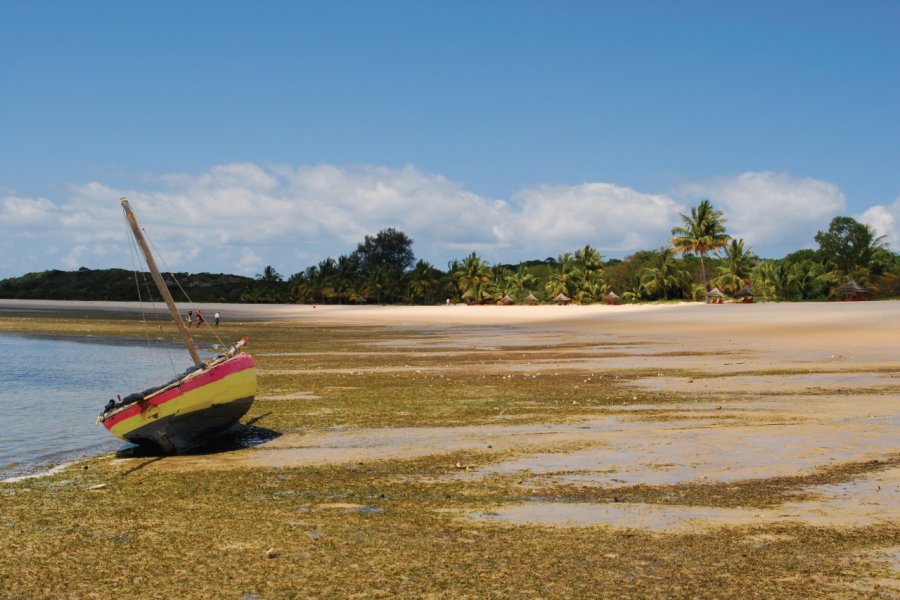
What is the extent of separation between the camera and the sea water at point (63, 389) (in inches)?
663

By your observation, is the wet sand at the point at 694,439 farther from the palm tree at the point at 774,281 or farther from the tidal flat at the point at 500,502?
the palm tree at the point at 774,281

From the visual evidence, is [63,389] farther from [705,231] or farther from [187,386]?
[705,231]

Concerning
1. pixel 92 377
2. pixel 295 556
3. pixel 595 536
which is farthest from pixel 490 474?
pixel 92 377

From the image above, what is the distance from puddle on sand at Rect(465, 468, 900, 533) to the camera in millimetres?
9594

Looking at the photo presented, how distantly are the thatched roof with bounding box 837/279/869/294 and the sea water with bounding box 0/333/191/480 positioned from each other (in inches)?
2862

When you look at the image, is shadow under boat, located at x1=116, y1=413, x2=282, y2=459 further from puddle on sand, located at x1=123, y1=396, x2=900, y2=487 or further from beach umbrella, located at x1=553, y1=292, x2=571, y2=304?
beach umbrella, located at x1=553, y1=292, x2=571, y2=304

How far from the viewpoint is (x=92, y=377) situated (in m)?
32.0

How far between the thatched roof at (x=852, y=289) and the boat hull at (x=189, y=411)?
3434 inches

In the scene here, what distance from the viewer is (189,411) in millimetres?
16078

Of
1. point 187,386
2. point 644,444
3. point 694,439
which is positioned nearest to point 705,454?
point 644,444

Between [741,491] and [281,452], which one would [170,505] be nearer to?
[281,452]

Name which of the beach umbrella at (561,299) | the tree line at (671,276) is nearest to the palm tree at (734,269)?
the tree line at (671,276)

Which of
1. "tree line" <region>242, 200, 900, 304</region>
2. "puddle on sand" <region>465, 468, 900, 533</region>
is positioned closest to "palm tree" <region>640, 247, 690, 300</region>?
"tree line" <region>242, 200, 900, 304</region>

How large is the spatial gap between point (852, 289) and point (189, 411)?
8902 centimetres
